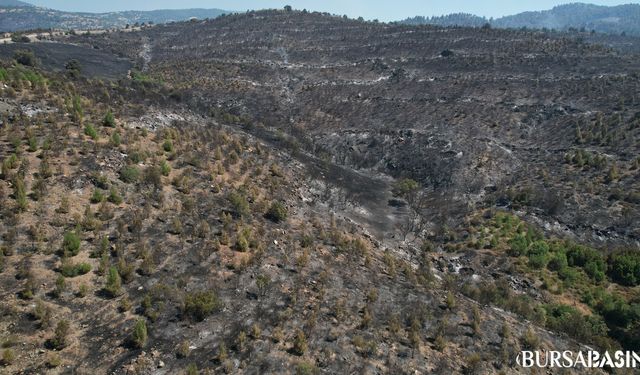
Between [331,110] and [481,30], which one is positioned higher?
[481,30]

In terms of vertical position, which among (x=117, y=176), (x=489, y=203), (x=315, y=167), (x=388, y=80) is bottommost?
(x=489, y=203)

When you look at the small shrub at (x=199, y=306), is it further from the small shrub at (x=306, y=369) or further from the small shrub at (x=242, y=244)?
the small shrub at (x=242, y=244)

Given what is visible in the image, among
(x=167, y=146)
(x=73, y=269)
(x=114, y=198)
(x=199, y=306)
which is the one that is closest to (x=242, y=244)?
(x=199, y=306)

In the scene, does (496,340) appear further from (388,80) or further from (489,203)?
(388,80)

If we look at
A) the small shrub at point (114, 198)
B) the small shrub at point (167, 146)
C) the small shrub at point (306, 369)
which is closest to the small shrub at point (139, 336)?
the small shrub at point (306, 369)

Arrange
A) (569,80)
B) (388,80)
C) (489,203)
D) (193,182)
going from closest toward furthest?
1. (193,182)
2. (489,203)
3. (569,80)
4. (388,80)

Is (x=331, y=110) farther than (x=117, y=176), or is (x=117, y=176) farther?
(x=331, y=110)

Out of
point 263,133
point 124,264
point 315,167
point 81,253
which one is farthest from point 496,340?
point 263,133

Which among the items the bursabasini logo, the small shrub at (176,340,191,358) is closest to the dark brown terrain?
the small shrub at (176,340,191,358)
